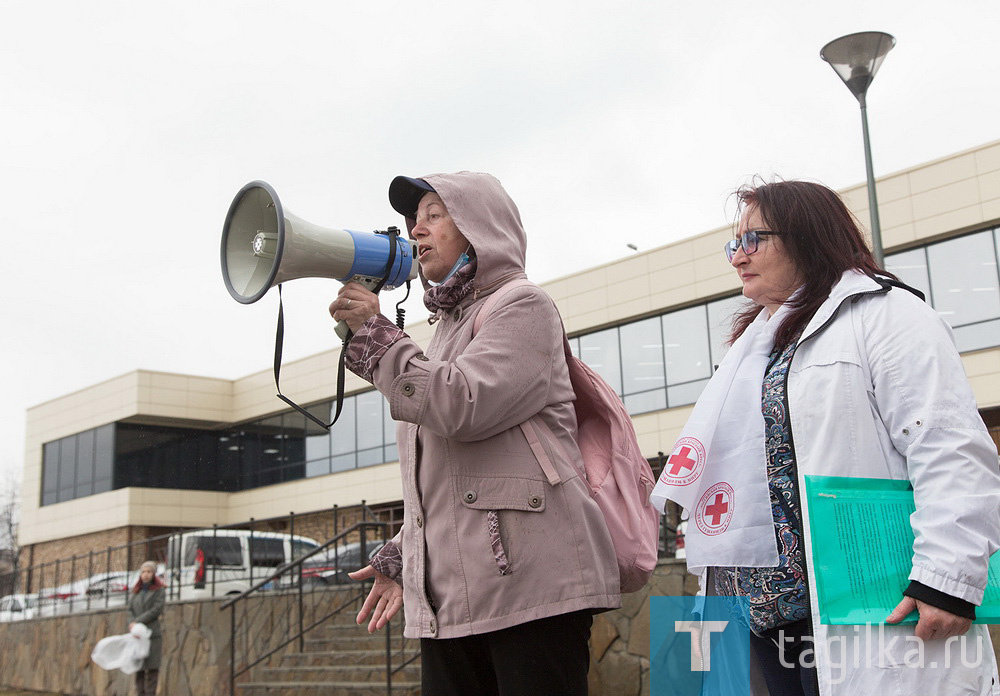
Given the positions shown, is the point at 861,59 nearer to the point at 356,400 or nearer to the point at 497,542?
the point at 497,542

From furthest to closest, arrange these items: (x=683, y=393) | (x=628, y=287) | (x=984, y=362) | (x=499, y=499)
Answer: (x=628, y=287)
(x=683, y=393)
(x=984, y=362)
(x=499, y=499)

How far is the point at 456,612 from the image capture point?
2.32m

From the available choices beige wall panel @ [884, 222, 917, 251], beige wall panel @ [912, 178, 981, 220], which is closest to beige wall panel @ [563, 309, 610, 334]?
beige wall panel @ [884, 222, 917, 251]

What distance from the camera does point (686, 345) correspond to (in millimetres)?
23906

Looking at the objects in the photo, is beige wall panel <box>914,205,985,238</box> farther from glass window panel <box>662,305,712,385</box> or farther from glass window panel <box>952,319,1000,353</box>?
glass window panel <box>662,305,712,385</box>

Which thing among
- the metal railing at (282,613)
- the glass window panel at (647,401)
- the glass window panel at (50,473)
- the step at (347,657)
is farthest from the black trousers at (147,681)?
the glass window panel at (50,473)

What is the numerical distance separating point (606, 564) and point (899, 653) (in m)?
0.69

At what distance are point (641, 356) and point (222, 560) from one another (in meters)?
12.4

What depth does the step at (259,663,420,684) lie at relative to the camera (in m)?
9.02

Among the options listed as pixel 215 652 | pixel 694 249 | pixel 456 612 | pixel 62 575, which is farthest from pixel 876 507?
pixel 62 575

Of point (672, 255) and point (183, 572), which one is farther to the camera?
point (672, 255)

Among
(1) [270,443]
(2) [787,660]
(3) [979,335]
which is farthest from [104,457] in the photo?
(2) [787,660]

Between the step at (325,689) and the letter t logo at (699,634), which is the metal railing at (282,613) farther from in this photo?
the letter t logo at (699,634)

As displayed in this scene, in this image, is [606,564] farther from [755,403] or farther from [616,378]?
[616,378]
